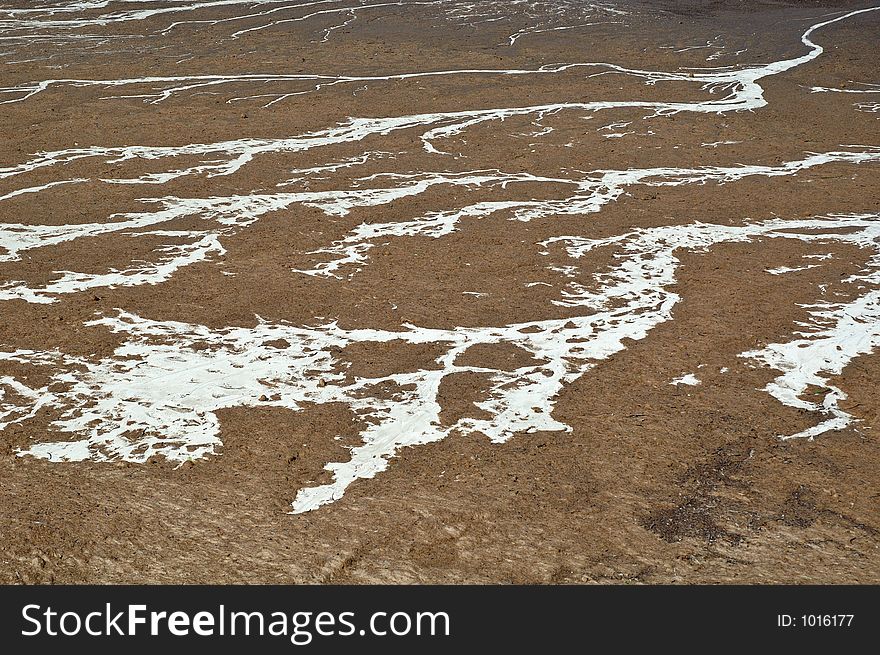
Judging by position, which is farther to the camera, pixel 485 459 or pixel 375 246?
pixel 375 246

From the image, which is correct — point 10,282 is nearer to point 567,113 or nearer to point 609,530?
point 609,530

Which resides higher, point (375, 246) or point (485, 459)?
point (375, 246)

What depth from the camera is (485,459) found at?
387 cm

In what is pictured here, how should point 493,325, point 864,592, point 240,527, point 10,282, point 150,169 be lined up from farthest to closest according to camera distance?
point 150,169 < point 10,282 < point 493,325 < point 240,527 < point 864,592

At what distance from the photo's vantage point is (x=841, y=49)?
528 inches

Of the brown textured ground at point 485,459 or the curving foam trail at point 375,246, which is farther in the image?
the curving foam trail at point 375,246

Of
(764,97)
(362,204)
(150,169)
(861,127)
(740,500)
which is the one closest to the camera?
(740,500)

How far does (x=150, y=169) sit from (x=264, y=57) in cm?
540

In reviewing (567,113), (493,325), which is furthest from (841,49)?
(493,325)

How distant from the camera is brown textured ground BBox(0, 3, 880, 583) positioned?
3.21 meters

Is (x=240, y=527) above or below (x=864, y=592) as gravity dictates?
above

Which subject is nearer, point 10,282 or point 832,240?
point 10,282

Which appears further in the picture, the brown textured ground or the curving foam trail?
the curving foam trail

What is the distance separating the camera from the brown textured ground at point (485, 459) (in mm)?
3209
